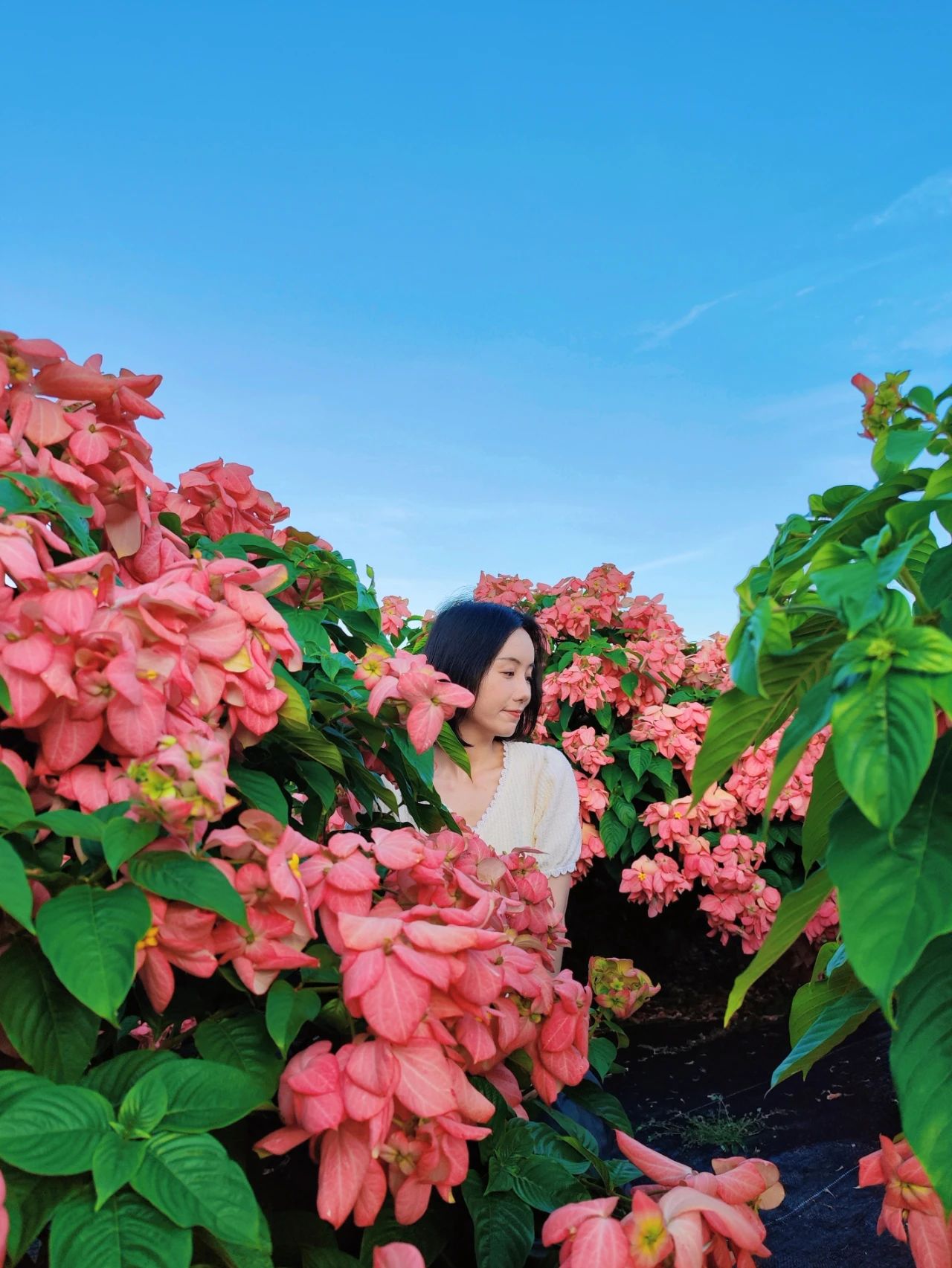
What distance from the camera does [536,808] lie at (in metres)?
3.58

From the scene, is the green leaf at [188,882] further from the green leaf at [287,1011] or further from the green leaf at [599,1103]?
the green leaf at [599,1103]

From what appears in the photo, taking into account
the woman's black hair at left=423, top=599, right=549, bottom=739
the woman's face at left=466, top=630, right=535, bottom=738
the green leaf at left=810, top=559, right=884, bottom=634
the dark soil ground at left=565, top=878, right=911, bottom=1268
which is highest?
the woman's black hair at left=423, top=599, right=549, bottom=739

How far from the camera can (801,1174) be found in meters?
2.94

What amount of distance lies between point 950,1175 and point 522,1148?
1.56 feet

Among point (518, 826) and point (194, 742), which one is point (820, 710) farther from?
point (518, 826)

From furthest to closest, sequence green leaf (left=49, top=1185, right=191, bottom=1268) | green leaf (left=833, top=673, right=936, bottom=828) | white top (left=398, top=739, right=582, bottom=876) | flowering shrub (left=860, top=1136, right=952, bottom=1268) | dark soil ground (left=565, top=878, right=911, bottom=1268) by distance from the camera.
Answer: white top (left=398, top=739, right=582, bottom=876), dark soil ground (left=565, top=878, right=911, bottom=1268), flowering shrub (left=860, top=1136, right=952, bottom=1268), green leaf (left=49, top=1185, right=191, bottom=1268), green leaf (left=833, top=673, right=936, bottom=828)

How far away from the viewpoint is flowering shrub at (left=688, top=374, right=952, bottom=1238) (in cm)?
69

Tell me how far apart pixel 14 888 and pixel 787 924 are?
0.61 m

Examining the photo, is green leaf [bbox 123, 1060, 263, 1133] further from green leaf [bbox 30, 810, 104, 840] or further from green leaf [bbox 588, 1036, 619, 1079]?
green leaf [bbox 588, 1036, 619, 1079]

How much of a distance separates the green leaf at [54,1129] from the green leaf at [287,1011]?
142 millimetres

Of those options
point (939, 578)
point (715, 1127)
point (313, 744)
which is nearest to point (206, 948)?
point (313, 744)

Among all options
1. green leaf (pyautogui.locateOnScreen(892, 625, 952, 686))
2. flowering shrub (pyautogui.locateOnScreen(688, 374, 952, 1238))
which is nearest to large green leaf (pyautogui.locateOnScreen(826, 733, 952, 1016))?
flowering shrub (pyautogui.locateOnScreen(688, 374, 952, 1238))

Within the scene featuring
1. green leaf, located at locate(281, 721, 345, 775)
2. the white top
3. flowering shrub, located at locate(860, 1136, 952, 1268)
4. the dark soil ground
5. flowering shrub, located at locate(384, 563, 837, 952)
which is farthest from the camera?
flowering shrub, located at locate(384, 563, 837, 952)

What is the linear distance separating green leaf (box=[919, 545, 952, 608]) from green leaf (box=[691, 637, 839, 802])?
11 cm
